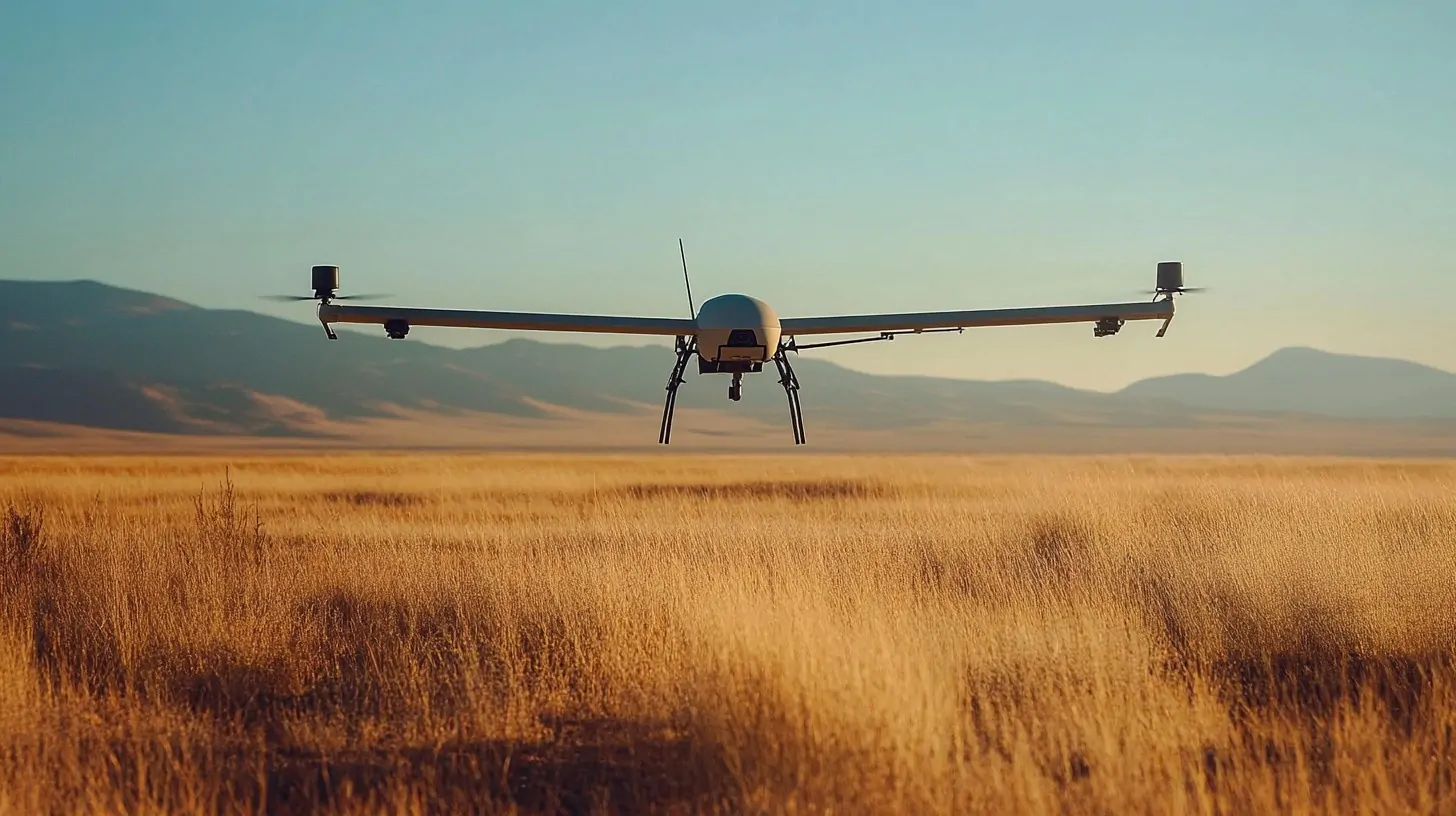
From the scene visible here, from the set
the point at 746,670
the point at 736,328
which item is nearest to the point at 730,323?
the point at 736,328

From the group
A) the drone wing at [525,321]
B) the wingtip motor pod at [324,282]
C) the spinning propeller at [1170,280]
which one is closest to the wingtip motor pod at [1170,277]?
the spinning propeller at [1170,280]

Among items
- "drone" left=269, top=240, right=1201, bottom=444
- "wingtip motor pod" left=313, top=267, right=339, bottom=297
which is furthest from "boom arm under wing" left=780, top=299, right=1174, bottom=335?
"wingtip motor pod" left=313, top=267, right=339, bottom=297

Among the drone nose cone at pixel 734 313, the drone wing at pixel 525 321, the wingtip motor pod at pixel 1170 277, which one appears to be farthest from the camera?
the wingtip motor pod at pixel 1170 277

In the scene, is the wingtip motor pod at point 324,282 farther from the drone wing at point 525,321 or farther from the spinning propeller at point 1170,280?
the spinning propeller at point 1170,280

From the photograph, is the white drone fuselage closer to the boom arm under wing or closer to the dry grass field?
the boom arm under wing

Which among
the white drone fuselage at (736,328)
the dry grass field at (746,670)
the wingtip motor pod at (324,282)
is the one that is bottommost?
the dry grass field at (746,670)

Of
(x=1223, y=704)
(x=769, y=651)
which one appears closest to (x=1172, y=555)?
(x=1223, y=704)

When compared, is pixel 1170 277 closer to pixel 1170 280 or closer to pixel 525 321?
pixel 1170 280
